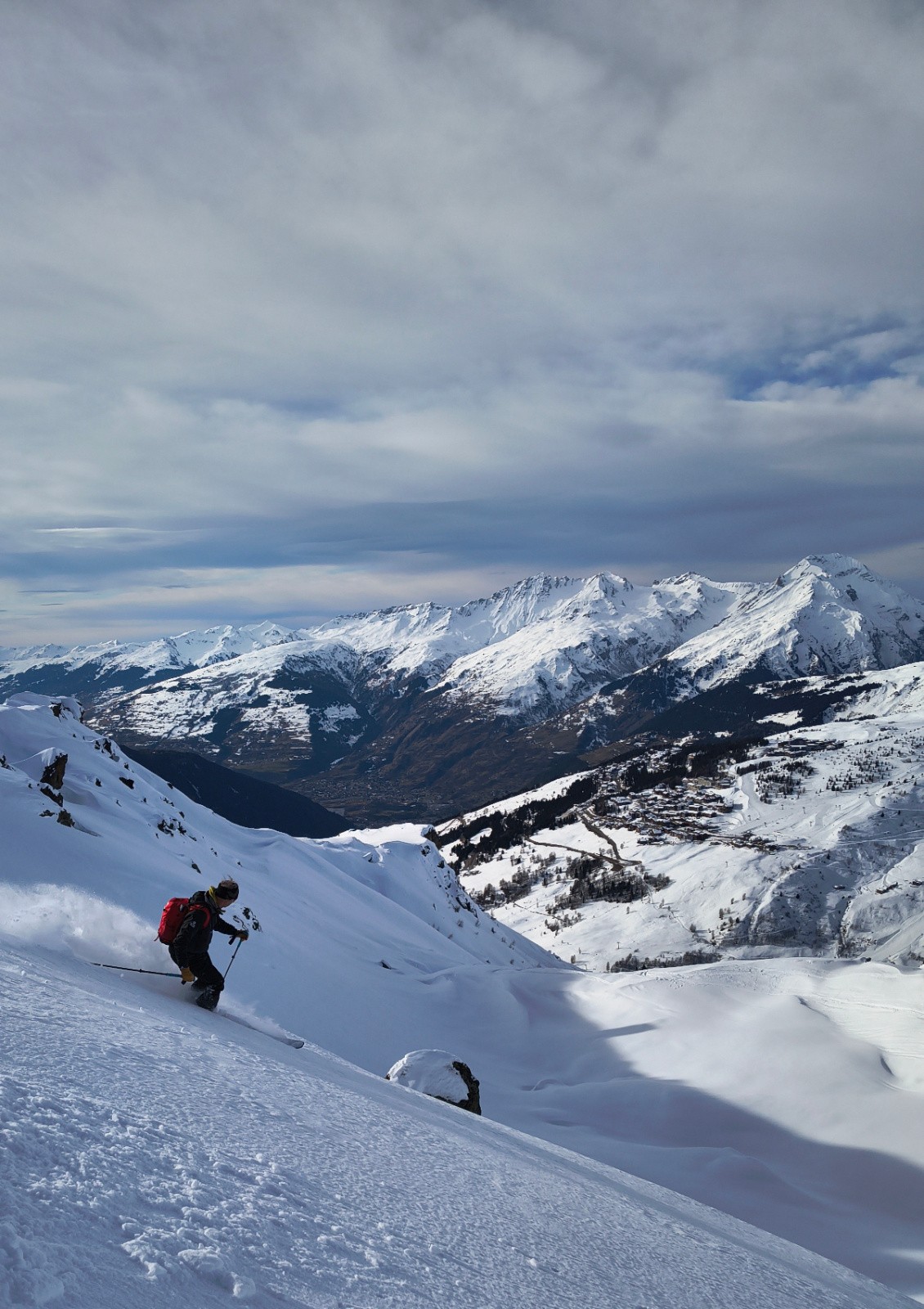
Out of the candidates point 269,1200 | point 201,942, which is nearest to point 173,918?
point 201,942

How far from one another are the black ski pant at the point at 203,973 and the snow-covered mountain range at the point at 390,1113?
346 mm

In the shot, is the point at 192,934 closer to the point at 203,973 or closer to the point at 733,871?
the point at 203,973

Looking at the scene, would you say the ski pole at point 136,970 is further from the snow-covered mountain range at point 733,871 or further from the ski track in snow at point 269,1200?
the snow-covered mountain range at point 733,871

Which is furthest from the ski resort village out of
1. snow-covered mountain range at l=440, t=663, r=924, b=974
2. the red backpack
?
snow-covered mountain range at l=440, t=663, r=924, b=974

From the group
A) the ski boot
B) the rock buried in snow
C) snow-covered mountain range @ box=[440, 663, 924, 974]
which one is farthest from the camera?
snow-covered mountain range @ box=[440, 663, 924, 974]

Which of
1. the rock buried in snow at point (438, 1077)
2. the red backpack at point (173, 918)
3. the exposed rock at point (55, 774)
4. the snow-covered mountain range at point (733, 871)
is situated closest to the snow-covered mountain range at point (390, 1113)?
the exposed rock at point (55, 774)

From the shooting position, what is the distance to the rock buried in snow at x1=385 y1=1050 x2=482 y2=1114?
1233cm

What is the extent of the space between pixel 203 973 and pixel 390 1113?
3.52 meters

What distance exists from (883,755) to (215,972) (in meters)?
217

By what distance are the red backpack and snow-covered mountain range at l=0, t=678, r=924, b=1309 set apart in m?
0.71

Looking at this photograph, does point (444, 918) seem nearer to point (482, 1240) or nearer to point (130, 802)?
point (130, 802)

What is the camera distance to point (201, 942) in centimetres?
929

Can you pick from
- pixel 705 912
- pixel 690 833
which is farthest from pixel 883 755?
pixel 705 912

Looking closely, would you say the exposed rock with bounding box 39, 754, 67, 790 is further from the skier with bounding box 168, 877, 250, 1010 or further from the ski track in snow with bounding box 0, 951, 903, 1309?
the ski track in snow with bounding box 0, 951, 903, 1309
